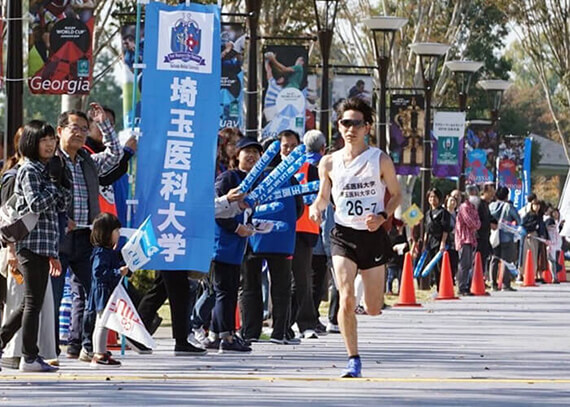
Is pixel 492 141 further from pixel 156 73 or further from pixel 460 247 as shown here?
pixel 156 73

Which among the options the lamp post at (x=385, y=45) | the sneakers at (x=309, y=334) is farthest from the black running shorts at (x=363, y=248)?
the lamp post at (x=385, y=45)

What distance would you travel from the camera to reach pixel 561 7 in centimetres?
4859

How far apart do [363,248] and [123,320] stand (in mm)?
2033

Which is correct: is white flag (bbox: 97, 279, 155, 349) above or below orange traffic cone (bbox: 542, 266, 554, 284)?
above

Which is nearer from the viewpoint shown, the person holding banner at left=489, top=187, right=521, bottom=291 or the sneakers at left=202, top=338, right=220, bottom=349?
the sneakers at left=202, top=338, right=220, bottom=349

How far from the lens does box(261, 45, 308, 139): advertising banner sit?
96.0 feet

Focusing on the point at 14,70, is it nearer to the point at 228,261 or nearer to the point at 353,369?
the point at 228,261

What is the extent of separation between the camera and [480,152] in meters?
53.1

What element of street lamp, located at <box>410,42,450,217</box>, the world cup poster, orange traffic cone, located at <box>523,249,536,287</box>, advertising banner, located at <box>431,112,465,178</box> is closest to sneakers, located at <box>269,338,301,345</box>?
the world cup poster

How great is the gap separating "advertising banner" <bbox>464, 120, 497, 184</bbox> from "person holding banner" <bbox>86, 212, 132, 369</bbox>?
1549 inches

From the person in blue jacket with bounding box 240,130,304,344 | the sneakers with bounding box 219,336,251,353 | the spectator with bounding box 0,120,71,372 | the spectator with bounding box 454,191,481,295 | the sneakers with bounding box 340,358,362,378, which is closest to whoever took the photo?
the sneakers with bounding box 340,358,362,378

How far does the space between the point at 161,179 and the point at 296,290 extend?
3.04 m

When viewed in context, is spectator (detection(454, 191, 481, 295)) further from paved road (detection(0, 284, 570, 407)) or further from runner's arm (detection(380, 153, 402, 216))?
runner's arm (detection(380, 153, 402, 216))

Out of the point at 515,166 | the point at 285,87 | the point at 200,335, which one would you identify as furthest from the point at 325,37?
the point at 515,166
